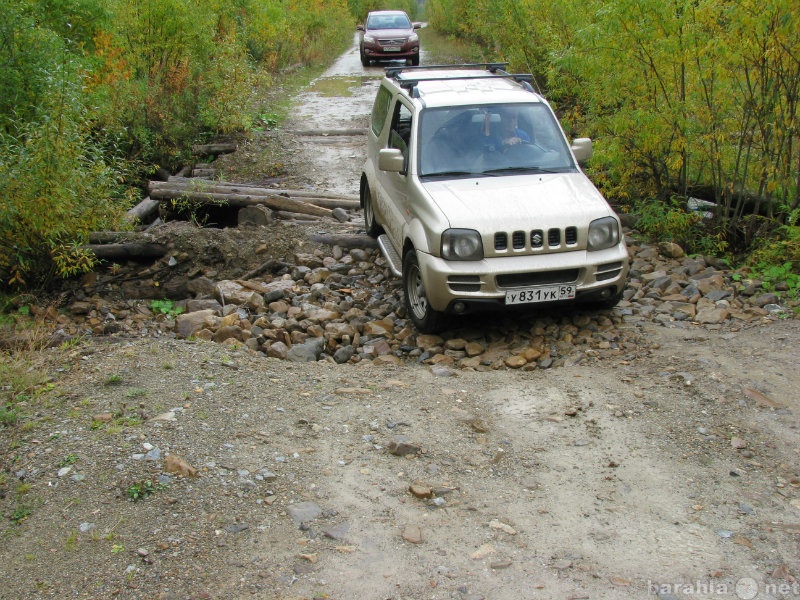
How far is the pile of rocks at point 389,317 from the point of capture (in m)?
6.86

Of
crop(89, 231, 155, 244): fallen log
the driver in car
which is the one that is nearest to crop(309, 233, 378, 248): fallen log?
crop(89, 231, 155, 244): fallen log

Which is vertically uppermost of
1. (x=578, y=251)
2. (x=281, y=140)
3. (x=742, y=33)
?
(x=742, y=33)

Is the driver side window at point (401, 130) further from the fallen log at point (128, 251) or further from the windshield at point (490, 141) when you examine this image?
the fallen log at point (128, 251)

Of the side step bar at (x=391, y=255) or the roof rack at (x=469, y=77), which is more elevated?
the roof rack at (x=469, y=77)

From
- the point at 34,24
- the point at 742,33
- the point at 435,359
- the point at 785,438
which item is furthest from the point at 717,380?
the point at 34,24

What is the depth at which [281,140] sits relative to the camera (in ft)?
50.2

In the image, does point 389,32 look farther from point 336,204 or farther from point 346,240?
point 346,240

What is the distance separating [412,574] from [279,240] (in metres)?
6.30

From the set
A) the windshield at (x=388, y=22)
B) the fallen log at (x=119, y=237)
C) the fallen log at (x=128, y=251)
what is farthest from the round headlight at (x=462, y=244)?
the windshield at (x=388, y=22)

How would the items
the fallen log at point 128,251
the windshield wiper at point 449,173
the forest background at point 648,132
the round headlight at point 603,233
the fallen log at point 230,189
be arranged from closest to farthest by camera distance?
the round headlight at point 603,233, the windshield wiper at point 449,173, the forest background at point 648,132, the fallen log at point 128,251, the fallen log at point 230,189

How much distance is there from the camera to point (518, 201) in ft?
22.2

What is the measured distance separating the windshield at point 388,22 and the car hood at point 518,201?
22.9 metres

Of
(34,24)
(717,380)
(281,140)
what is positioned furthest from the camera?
(281,140)

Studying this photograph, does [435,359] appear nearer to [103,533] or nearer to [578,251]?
[578,251]
